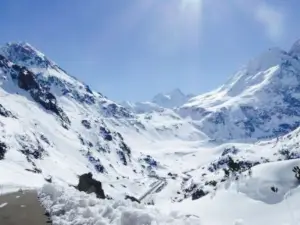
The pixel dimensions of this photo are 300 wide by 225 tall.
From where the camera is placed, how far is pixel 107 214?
15.1 metres

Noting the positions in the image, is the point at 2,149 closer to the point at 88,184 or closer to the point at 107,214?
the point at 88,184

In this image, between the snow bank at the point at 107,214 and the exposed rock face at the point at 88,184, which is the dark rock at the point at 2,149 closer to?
the exposed rock face at the point at 88,184

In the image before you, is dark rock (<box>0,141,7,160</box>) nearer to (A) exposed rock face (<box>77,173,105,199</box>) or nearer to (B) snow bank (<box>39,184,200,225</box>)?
(A) exposed rock face (<box>77,173,105,199</box>)

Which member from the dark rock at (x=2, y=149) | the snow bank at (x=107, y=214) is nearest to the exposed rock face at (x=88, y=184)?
the snow bank at (x=107, y=214)

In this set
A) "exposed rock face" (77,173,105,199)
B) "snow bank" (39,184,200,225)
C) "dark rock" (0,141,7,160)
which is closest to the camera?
"snow bank" (39,184,200,225)

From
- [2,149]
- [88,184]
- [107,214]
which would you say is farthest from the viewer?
[2,149]

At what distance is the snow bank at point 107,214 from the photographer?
43.1 feet

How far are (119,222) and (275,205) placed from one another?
269 inches

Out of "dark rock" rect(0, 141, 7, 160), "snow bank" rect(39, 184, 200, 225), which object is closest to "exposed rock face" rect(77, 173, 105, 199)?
"snow bank" rect(39, 184, 200, 225)

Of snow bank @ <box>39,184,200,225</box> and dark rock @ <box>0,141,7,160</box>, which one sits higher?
dark rock @ <box>0,141,7,160</box>

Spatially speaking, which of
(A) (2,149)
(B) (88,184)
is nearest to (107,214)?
(B) (88,184)

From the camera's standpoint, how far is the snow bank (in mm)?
13127

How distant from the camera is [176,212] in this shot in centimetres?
1412

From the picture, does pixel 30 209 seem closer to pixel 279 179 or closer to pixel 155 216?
pixel 155 216
